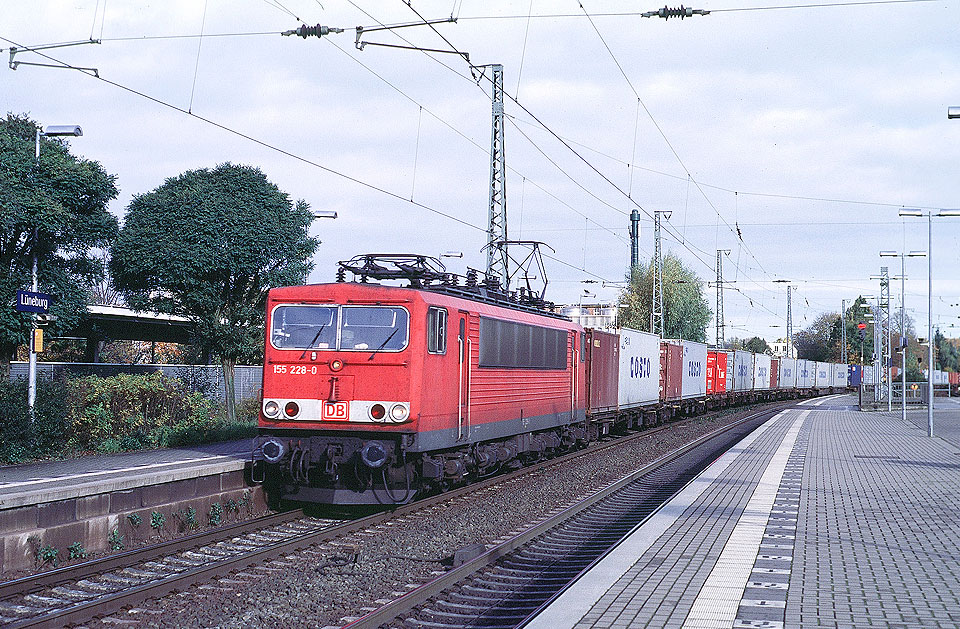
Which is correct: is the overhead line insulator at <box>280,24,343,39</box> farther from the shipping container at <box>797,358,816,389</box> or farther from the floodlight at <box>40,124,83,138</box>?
the shipping container at <box>797,358,816,389</box>

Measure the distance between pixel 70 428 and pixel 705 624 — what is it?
45.9ft

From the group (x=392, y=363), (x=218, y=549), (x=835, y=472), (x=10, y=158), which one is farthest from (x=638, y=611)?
(x=10, y=158)

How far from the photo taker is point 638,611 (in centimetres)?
697

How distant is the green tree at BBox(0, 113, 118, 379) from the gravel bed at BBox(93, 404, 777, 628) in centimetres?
1142

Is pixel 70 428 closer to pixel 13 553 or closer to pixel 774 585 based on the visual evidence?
pixel 13 553

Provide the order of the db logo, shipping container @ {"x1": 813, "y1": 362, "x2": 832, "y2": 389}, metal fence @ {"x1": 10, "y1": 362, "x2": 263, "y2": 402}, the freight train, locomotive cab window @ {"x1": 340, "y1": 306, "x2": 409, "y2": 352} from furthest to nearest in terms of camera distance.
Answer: shipping container @ {"x1": 813, "y1": 362, "x2": 832, "y2": 389}
metal fence @ {"x1": 10, "y1": 362, "x2": 263, "y2": 402}
locomotive cab window @ {"x1": 340, "y1": 306, "x2": 409, "y2": 352}
the db logo
the freight train

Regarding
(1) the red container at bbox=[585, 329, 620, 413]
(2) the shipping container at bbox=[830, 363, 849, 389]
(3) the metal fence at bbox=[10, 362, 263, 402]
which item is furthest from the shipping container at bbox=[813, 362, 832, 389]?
(3) the metal fence at bbox=[10, 362, 263, 402]

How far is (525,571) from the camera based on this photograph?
9.54 m

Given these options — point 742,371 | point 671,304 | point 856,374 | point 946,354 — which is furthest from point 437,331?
point 946,354

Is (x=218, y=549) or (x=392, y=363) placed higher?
(x=392, y=363)

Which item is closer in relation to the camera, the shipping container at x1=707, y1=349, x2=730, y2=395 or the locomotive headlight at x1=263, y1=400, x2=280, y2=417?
the locomotive headlight at x1=263, y1=400, x2=280, y2=417

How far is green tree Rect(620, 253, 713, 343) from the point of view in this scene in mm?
63250

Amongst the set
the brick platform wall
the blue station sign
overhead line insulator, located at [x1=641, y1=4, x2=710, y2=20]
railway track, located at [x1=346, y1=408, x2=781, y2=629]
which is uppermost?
overhead line insulator, located at [x1=641, y1=4, x2=710, y2=20]

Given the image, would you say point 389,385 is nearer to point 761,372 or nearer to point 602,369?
point 602,369
